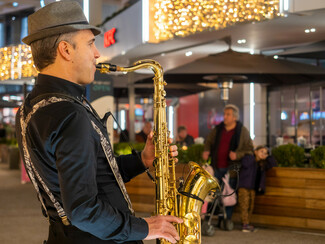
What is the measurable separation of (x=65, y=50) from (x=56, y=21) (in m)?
0.11

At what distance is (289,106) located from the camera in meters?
15.3

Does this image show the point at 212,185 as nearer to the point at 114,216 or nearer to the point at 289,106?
the point at 114,216

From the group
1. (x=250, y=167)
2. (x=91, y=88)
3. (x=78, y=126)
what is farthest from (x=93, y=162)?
(x=91, y=88)

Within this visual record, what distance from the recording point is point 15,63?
68.5ft

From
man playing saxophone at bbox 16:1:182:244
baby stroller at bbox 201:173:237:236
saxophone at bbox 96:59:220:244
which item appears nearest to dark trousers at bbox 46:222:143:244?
man playing saxophone at bbox 16:1:182:244

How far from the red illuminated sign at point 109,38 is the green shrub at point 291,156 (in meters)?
8.12

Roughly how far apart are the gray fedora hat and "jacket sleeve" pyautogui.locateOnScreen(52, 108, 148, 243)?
34cm

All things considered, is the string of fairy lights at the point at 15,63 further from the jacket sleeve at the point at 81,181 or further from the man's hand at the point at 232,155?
the jacket sleeve at the point at 81,181

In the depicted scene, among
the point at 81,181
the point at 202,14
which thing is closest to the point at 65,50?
the point at 81,181

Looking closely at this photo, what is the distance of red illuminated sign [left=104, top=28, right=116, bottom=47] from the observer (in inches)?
562

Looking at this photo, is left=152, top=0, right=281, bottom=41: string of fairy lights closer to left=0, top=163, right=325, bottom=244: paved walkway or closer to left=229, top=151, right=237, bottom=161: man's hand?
left=229, top=151, right=237, bottom=161: man's hand

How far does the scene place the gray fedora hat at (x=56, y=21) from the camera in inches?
68.8

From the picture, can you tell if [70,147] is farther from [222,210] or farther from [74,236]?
[222,210]

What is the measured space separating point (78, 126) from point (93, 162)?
13 centimetres
